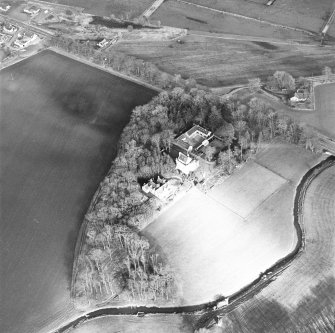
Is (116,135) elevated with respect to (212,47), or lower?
lower

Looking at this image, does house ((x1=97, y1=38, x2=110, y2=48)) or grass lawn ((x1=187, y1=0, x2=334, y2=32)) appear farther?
grass lawn ((x1=187, y1=0, x2=334, y2=32))

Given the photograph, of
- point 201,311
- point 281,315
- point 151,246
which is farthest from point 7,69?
point 281,315

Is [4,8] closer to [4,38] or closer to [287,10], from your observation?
[4,38]

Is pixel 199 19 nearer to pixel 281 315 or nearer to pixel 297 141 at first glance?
pixel 297 141

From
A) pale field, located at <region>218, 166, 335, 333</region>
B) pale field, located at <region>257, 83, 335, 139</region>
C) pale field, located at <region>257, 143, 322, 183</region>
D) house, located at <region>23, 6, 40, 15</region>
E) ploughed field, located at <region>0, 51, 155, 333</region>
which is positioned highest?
pale field, located at <region>257, 83, 335, 139</region>

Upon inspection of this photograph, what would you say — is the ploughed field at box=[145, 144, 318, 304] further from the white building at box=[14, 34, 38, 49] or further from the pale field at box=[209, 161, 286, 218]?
the white building at box=[14, 34, 38, 49]

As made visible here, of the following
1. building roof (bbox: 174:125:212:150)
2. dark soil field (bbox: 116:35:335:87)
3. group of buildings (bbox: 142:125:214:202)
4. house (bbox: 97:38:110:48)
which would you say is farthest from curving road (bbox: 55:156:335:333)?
house (bbox: 97:38:110:48)

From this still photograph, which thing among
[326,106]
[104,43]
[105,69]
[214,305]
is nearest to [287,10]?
[326,106]
